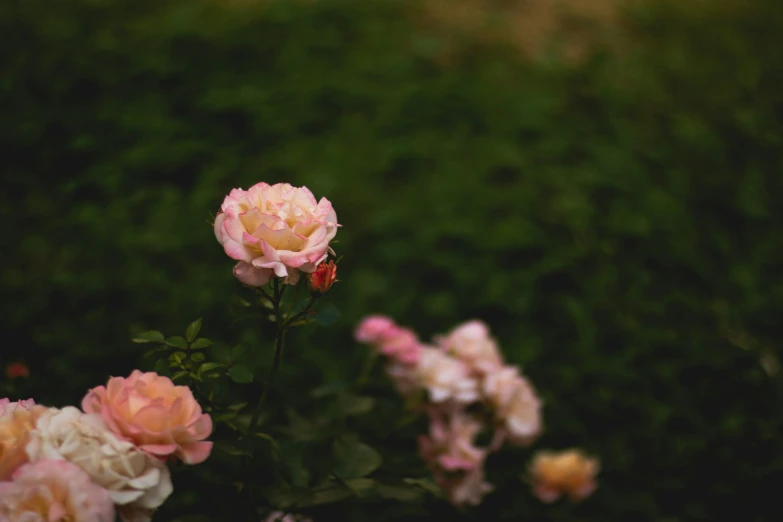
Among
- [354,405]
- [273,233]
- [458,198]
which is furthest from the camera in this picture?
[458,198]

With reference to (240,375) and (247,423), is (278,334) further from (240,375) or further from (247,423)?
(247,423)

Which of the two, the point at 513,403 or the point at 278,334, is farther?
the point at 513,403

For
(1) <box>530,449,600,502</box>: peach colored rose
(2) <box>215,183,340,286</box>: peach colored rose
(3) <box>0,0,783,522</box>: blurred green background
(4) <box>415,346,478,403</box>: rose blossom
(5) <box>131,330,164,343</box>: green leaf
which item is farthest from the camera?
(3) <box>0,0,783,522</box>: blurred green background

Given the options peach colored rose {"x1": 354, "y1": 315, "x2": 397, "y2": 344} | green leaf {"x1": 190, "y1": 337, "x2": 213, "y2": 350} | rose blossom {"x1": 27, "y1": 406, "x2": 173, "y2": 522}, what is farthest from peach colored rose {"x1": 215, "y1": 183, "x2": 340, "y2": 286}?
peach colored rose {"x1": 354, "y1": 315, "x2": 397, "y2": 344}

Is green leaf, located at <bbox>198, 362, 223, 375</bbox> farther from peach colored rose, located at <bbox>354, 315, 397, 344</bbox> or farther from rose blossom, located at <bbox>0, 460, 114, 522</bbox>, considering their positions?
peach colored rose, located at <bbox>354, 315, 397, 344</bbox>

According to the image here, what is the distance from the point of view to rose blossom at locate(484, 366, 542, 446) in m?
1.47

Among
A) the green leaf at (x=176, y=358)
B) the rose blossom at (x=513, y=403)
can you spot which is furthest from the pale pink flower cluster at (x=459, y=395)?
the green leaf at (x=176, y=358)

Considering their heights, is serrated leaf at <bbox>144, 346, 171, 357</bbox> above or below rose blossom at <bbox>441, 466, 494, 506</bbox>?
below

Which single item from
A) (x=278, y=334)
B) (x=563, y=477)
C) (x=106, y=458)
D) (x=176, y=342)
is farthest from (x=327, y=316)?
(x=563, y=477)

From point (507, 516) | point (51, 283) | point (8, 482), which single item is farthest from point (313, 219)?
point (507, 516)

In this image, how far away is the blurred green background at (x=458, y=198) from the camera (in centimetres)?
184

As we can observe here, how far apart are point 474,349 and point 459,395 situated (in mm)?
113

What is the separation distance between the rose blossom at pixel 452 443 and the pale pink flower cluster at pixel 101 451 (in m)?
0.68

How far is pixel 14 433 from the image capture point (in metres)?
0.80
